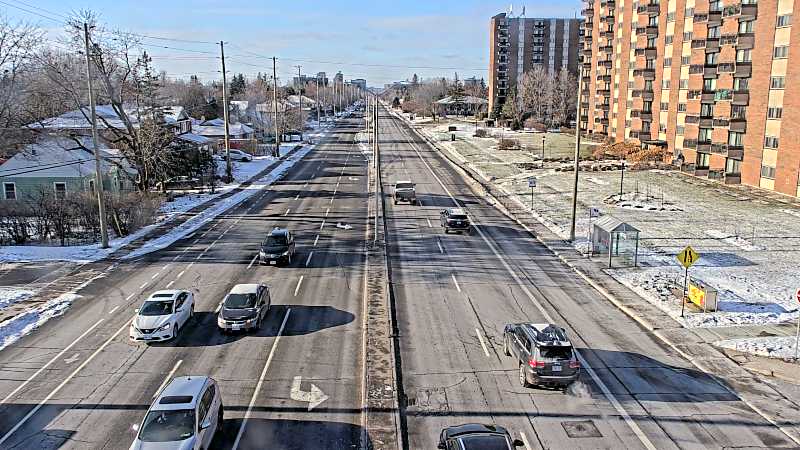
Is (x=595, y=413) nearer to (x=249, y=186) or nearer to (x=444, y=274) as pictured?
(x=444, y=274)

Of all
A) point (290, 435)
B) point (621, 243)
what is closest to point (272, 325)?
point (290, 435)

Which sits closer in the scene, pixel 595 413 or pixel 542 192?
pixel 595 413

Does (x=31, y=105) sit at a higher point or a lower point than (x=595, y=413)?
higher

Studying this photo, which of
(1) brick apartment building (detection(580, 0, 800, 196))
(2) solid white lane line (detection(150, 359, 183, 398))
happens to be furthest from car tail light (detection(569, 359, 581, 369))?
(1) brick apartment building (detection(580, 0, 800, 196))

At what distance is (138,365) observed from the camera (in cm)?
2011

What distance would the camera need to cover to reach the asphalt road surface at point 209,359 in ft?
52.9

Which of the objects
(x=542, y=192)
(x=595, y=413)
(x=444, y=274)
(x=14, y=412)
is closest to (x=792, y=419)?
(x=595, y=413)

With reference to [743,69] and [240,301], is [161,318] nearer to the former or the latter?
[240,301]

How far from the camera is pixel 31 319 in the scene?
24641mm

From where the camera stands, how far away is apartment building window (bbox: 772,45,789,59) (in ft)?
173

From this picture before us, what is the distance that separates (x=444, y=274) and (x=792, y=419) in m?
16.2

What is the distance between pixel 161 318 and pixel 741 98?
54950mm

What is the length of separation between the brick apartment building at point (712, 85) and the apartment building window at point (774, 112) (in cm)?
8

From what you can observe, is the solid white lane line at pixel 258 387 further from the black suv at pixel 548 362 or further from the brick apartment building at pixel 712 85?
the brick apartment building at pixel 712 85
